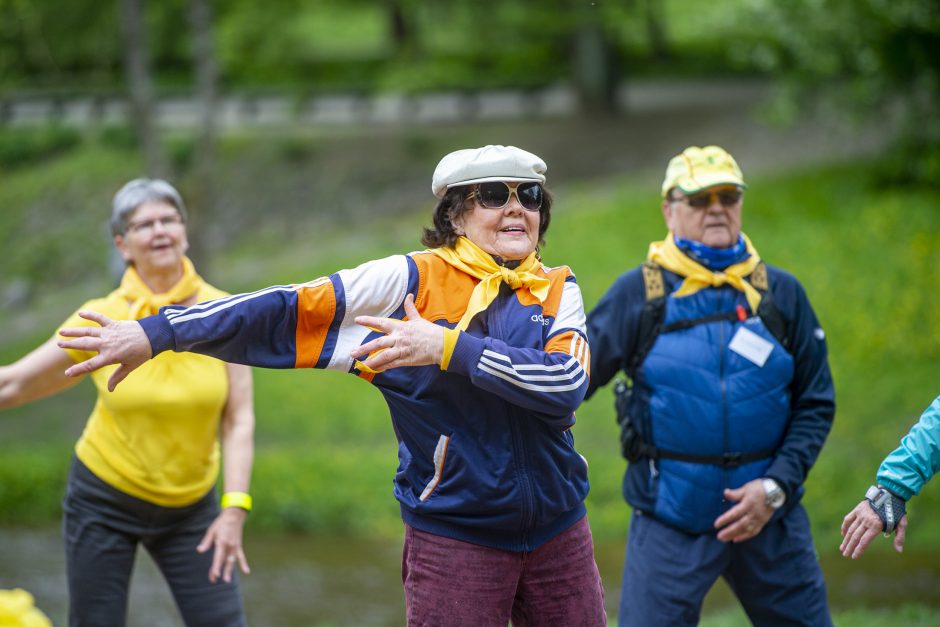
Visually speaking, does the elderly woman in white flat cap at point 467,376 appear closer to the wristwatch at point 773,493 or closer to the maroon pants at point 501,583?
the maroon pants at point 501,583

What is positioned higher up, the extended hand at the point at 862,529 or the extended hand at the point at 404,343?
the extended hand at the point at 404,343

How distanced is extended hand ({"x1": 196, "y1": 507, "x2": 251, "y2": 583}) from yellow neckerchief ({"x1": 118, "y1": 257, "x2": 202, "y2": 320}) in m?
0.83

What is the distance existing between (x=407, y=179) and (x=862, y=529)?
20316 mm

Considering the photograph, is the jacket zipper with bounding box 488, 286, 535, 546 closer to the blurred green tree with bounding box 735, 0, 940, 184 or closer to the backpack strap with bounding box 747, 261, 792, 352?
the backpack strap with bounding box 747, 261, 792, 352

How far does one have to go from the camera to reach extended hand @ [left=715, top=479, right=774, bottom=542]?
171 inches

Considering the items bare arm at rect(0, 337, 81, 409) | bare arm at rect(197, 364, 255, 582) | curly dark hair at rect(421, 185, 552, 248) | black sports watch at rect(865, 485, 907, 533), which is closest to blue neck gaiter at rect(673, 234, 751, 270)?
curly dark hair at rect(421, 185, 552, 248)

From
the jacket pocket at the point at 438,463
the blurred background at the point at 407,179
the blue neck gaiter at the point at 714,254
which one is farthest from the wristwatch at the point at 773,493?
the blurred background at the point at 407,179

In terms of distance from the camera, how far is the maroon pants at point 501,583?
350cm

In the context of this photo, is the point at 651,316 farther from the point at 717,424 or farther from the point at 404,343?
the point at 404,343

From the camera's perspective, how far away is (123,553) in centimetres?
468

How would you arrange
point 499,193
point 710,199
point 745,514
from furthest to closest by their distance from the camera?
point 710,199 < point 745,514 < point 499,193

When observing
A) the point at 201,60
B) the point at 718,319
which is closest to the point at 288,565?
the point at 718,319

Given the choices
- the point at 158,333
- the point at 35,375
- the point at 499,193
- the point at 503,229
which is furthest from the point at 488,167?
the point at 35,375

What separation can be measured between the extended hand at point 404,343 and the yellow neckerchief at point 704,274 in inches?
61.2
